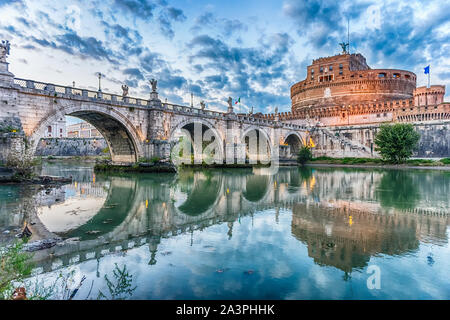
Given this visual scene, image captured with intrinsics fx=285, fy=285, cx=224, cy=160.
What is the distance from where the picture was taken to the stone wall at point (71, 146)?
61312 millimetres

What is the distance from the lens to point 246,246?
6.76 meters

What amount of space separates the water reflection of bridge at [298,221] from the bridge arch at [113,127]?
9939 millimetres

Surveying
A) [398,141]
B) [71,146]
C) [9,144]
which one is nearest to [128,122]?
[9,144]

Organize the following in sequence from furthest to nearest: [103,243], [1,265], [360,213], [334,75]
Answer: [334,75] → [360,213] → [103,243] → [1,265]

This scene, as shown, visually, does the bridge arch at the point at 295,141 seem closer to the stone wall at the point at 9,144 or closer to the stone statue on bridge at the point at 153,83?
the stone statue on bridge at the point at 153,83

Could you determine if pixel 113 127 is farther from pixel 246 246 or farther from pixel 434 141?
pixel 434 141

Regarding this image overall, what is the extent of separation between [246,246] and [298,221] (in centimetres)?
294

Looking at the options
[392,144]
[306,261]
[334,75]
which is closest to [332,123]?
[334,75]

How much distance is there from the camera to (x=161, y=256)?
19.7ft

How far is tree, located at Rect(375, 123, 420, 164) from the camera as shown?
35.6m

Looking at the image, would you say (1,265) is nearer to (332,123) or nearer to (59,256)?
(59,256)

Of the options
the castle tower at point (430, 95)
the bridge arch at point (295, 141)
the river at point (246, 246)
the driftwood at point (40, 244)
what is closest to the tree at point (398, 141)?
the castle tower at point (430, 95)

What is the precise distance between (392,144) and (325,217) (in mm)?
32638

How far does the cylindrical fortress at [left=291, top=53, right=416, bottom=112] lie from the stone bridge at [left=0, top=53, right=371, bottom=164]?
1629 cm
